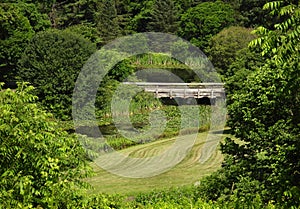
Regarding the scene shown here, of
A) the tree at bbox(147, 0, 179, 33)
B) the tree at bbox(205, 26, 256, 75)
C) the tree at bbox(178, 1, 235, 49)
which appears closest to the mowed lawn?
the tree at bbox(205, 26, 256, 75)

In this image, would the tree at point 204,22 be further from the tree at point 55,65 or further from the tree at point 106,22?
the tree at point 55,65

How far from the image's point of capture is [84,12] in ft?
173

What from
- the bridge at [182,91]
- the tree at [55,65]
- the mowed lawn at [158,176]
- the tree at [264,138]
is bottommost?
the mowed lawn at [158,176]

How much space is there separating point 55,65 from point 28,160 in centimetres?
2476

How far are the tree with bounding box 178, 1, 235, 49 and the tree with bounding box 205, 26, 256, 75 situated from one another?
27.6 feet

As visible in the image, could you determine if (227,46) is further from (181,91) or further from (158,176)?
(158,176)

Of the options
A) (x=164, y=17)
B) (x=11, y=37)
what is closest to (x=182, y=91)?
(x=11, y=37)

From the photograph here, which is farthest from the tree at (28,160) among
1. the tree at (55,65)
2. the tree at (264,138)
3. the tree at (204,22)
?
the tree at (204,22)

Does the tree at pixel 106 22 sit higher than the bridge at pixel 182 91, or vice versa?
the tree at pixel 106 22

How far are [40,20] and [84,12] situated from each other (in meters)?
10.9

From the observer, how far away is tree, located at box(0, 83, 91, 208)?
23.0 ft

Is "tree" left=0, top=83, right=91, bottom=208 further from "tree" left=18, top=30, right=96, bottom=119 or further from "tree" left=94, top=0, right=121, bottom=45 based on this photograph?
"tree" left=94, top=0, right=121, bottom=45

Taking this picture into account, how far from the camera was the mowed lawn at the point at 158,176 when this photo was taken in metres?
20.1

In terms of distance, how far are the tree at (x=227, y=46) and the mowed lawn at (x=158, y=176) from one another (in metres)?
12.8
